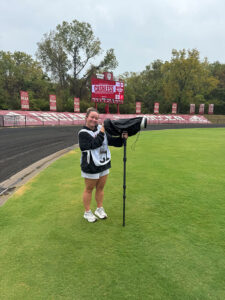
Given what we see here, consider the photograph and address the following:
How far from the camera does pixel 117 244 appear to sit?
2.60 meters

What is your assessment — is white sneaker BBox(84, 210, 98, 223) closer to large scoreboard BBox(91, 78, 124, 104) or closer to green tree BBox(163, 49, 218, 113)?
large scoreboard BBox(91, 78, 124, 104)

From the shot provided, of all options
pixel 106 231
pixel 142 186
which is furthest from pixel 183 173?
pixel 106 231

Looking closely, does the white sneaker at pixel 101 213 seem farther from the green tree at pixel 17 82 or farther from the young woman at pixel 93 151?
the green tree at pixel 17 82

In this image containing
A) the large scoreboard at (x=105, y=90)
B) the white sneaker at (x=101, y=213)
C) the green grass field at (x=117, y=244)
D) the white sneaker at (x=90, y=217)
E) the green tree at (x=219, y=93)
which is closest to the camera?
the green grass field at (x=117, y=244)

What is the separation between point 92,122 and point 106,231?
169 centimetres

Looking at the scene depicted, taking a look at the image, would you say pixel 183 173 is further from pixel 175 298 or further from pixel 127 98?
pixel 127 98

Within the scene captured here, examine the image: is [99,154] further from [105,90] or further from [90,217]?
[105,90]

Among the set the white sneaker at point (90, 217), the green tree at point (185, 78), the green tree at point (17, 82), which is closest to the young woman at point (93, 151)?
the white sneaker at point (90, 217)

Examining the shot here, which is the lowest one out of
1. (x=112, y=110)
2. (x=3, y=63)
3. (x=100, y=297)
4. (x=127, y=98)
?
(x=100, y=297)

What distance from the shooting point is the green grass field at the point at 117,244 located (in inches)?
77.3

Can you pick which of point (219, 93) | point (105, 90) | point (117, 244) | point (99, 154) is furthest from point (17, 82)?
point (219, 93)

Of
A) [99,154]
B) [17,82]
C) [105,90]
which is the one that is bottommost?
[99,154]

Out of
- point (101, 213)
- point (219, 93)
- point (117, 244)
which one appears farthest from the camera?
point (219, 93)

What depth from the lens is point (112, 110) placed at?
4416 cm
